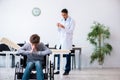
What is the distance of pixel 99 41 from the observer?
10.2 meters

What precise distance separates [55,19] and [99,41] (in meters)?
1.66

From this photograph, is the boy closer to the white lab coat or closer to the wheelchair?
the wheelchair

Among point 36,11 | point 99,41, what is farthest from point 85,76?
point 36,11

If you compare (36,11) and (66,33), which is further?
(36,11)

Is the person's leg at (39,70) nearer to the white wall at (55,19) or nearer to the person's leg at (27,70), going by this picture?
the person's leg at (27,70)

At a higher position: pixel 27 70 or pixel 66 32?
Answer: pixel 66 32

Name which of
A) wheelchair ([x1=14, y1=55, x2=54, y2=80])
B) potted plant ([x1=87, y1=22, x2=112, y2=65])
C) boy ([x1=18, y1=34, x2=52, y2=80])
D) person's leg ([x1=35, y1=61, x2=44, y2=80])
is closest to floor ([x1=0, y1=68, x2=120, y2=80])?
wheelchair ([x1=14, y1=55, x2=54, y2=80])

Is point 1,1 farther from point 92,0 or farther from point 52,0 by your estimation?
point 92,0

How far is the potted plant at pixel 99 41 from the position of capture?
1002 cm

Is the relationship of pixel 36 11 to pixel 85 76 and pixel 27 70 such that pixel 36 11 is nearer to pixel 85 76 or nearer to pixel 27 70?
pixel 85 76

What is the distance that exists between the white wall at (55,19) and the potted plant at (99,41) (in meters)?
0.23

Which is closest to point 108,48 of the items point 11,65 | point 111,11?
point 111,11

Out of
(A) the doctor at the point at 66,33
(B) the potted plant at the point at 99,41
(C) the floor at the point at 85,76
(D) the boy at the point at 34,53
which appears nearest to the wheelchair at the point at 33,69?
(D) the boy at the point at 34,53

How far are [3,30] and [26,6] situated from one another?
113cm
